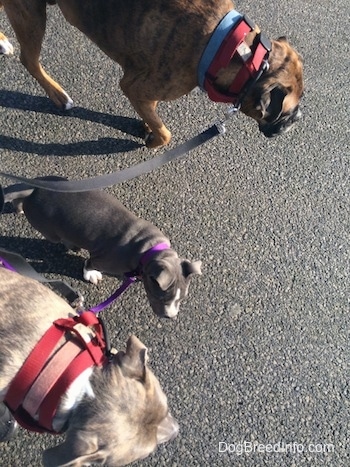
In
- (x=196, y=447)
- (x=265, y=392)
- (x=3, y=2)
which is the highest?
(x=3, y=2)

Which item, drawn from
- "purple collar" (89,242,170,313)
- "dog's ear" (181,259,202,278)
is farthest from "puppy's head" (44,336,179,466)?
"dog's ear" (181,259,202,278)

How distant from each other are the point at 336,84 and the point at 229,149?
1630 mm

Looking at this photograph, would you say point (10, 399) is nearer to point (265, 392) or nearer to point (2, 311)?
point (2, 311)

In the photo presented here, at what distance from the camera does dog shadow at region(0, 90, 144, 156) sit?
4230 millimetres

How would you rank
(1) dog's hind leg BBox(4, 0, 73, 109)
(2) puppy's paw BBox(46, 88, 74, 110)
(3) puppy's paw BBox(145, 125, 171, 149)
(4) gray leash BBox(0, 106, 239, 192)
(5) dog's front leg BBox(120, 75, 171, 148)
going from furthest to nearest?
1. (2) puppy's paw BBox(46, 88, 74, 110)
2. (3) puppy's paw BBox(145, 125, 171, 149)
3. (5) dog's front leg BBox(120, 75, 171, 148)
4. (1) dog's hind leg BBox(4, 0, 73, 109)
5. (4) gray leash BBox(0, 106, 239, 192)

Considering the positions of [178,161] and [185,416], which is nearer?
[185,416]

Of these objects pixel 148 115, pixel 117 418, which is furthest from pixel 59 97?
pixel 117 418

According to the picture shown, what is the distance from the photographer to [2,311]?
2.41m

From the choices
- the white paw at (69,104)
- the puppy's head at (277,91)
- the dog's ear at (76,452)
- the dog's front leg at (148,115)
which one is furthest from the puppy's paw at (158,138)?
the dog's ear at (76,452)

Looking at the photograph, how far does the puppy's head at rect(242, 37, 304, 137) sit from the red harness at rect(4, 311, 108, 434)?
2.05m

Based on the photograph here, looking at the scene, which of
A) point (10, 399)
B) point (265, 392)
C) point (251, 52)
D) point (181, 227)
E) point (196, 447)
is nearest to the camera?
point (10, 399)

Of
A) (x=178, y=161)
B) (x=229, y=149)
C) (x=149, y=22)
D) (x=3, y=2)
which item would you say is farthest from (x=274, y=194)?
(x=3, y=2)

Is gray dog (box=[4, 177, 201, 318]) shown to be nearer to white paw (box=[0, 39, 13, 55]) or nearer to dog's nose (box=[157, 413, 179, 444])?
dog's nose (box=[157, 413, 179, 444])

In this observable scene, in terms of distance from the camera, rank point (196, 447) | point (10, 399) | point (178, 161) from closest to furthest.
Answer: point (10, 399) < point (196, 447) < point (178, 161)
